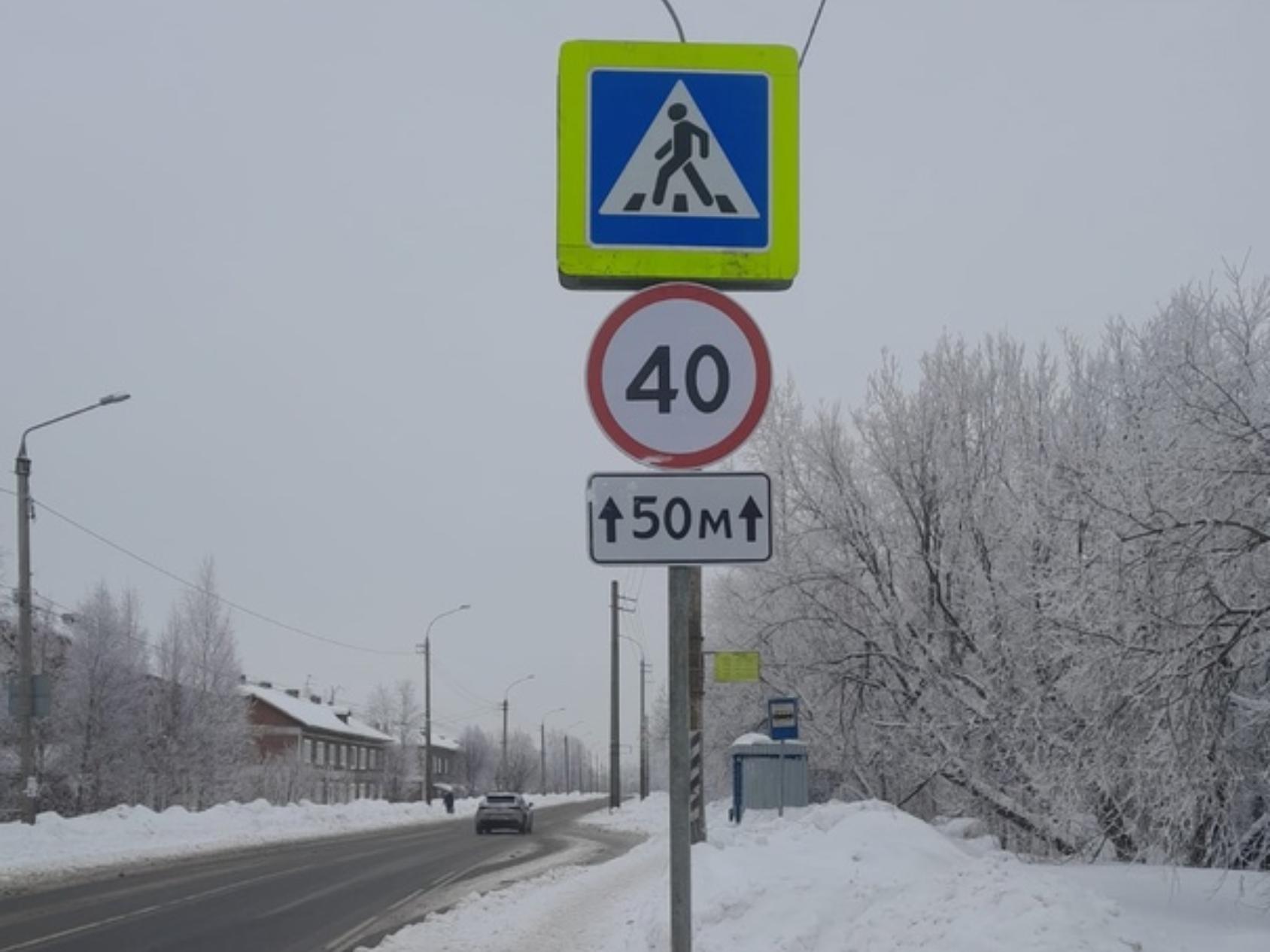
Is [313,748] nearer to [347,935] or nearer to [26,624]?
[26,624]

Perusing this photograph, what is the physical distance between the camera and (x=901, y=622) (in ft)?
75.5

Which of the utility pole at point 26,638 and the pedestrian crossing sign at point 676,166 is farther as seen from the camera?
the utility pole at point 26,638

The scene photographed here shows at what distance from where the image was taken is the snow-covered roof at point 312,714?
341 feet

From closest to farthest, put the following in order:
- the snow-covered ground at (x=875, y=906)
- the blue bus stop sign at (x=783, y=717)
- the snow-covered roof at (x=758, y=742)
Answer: the snow-covered ground at (x=875, y=906) → the blue bus stop sign at (x=783, y=717) → the snow-covered roof at (x=758, y=742)

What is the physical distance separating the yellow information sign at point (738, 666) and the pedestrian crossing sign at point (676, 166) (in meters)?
16.3

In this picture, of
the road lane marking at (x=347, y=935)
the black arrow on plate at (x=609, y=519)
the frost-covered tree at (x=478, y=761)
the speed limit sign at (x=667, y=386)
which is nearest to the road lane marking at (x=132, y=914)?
the road lane marking at (x=347, y=935)

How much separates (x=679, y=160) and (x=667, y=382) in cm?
78

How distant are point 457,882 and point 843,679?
775 cm

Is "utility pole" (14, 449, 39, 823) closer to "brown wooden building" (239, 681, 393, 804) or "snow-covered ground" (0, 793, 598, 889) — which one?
"snow-covered ground" (0, 793, 598, 889)

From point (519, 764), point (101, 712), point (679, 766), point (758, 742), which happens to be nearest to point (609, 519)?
point (679, 766)

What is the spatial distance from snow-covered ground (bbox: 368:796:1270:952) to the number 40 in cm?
512

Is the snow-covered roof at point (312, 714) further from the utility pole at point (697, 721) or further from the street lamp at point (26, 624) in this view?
the utility pole at point (697, 721)

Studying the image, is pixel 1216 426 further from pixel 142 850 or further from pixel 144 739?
pixel 144 739

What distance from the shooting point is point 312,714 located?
368ft
